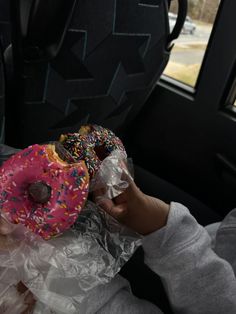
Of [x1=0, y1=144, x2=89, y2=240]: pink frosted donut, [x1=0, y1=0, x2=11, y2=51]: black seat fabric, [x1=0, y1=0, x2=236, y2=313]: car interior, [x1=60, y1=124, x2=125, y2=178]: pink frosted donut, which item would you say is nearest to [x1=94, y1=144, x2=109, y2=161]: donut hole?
[x1=60, y1=124, x2=125, y2=178]: pink frosted donut

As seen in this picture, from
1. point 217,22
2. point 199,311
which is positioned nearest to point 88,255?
point 199,311

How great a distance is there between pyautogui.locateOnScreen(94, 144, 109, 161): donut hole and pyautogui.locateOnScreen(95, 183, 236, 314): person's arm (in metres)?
0.12

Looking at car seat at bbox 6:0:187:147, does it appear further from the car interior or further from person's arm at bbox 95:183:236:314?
person's arm at bbox 95:183:236:314

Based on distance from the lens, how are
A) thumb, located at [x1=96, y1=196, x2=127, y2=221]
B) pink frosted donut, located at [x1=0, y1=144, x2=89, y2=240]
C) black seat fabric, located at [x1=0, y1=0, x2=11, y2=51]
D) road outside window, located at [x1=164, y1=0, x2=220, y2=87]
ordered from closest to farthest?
pink frosted donut, located at [x1=0, y1=144, x2=89, y2=240]
thumb, located at [x1=96, y1=196, x2=127, y2=221]
black seat fabric, located at [x1=0, y1=0, x2=11, y2=51]
road outside window, located at [x1=164, y1=0, x2=220, y2=87]

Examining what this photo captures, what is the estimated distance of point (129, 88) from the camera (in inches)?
43.4

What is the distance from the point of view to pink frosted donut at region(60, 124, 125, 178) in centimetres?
57

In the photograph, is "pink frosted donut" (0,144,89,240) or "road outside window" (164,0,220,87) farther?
"road outside window" (164,0,220,87)

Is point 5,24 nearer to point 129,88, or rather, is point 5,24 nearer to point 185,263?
point 129,88

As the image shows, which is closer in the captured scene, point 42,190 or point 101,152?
point 42,190

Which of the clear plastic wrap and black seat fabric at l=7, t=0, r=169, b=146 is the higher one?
black seat fabric at l=7, t=0, r=169, b=146

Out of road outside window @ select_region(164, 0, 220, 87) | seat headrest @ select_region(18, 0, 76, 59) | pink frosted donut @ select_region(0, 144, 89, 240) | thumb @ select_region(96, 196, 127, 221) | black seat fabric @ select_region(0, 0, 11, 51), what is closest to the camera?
pink frosted donut @ select_region(0, 144, 89, 240)


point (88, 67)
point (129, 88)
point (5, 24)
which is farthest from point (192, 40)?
point (5, 24)

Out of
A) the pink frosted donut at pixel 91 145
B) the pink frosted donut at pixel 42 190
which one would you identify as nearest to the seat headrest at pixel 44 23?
the pink frosted donut at pixel 91 145

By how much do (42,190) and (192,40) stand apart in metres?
1.12
